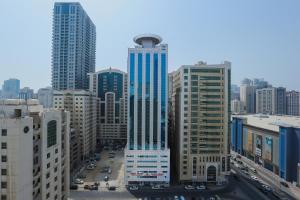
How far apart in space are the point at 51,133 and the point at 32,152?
5.91 meters

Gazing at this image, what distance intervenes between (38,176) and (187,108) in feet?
160

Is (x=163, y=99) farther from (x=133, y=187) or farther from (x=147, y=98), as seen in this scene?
(x=133, y=187)

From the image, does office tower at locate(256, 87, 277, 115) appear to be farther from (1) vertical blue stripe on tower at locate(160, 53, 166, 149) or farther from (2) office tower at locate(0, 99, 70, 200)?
(2) office tower at locate(0, 99, 70, 200)

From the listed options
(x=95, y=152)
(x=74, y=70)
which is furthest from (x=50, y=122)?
(x=74, y=70)

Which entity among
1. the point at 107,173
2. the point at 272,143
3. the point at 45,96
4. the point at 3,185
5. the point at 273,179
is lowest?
the point at 107,173

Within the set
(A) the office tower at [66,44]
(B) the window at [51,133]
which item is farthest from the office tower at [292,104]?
(B) the window at [51,133]

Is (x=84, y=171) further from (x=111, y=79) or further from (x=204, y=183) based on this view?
(x=111, y=79)

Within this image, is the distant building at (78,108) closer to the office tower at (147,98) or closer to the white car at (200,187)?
the office tower at (147,98)

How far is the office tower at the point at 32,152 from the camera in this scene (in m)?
31.5

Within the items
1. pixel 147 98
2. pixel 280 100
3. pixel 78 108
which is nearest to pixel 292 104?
pixel 280 100

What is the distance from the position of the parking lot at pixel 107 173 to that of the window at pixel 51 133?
34.3 m

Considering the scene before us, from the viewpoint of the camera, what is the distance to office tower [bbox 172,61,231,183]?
75.9 meters

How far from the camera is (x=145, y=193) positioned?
67312 millimetres

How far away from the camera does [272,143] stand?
8319cm
